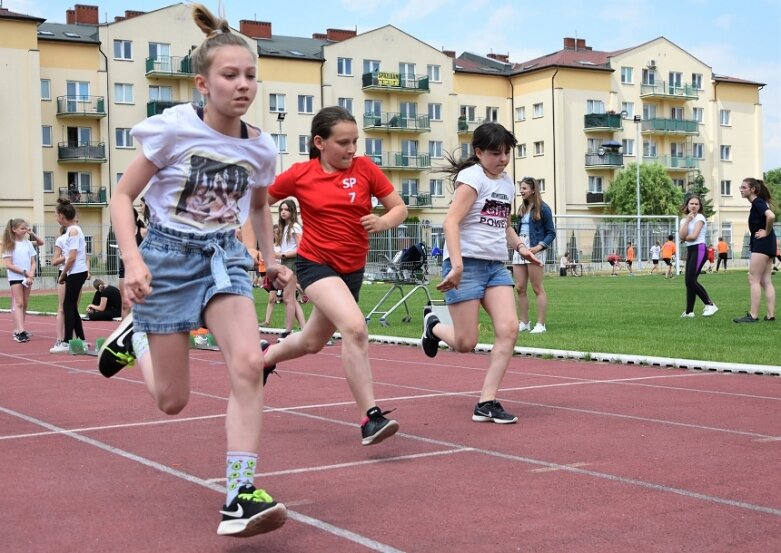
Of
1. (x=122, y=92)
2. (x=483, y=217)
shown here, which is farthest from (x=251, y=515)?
Result: (x=122, y=92)

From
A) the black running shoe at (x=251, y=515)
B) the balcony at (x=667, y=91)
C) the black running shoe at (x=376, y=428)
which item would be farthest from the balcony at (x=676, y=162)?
the black running shoe at (x=251, y=515)

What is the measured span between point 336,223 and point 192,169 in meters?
2.29

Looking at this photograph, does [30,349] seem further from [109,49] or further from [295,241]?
[109,49]

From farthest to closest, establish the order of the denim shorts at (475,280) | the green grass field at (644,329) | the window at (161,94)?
the window at (161,94) → the green grass field at (644,329) → the denim shorts at (475,280)

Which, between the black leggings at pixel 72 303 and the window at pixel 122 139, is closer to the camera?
the black leggings at pixel 72 303

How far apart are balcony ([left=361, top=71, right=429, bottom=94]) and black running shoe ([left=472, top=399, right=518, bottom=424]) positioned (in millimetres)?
69736

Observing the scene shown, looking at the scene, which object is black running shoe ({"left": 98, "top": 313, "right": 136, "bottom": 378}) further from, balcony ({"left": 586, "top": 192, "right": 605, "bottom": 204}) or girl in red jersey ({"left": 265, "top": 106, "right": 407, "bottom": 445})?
balcony ({"left": 586, "top": 192, "right": 605, "bottom": 204})

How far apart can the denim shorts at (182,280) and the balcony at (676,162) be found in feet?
280

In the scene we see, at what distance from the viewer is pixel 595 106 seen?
83.9 meters

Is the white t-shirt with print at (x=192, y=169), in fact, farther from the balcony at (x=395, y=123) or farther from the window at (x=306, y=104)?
the balcony at (x=395, y=123)

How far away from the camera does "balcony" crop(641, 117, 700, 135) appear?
284 ft

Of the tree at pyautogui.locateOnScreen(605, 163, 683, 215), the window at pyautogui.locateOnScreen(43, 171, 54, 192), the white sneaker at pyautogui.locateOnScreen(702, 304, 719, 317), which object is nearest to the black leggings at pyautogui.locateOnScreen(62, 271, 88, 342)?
the white sneaker at pyautogui.locateOnScreen(702, 304, 719, 317)

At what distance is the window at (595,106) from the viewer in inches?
3287

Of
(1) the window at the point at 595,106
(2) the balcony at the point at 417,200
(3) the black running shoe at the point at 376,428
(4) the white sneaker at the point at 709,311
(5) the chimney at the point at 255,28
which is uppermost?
(5) the chimney at the point at 255,28
